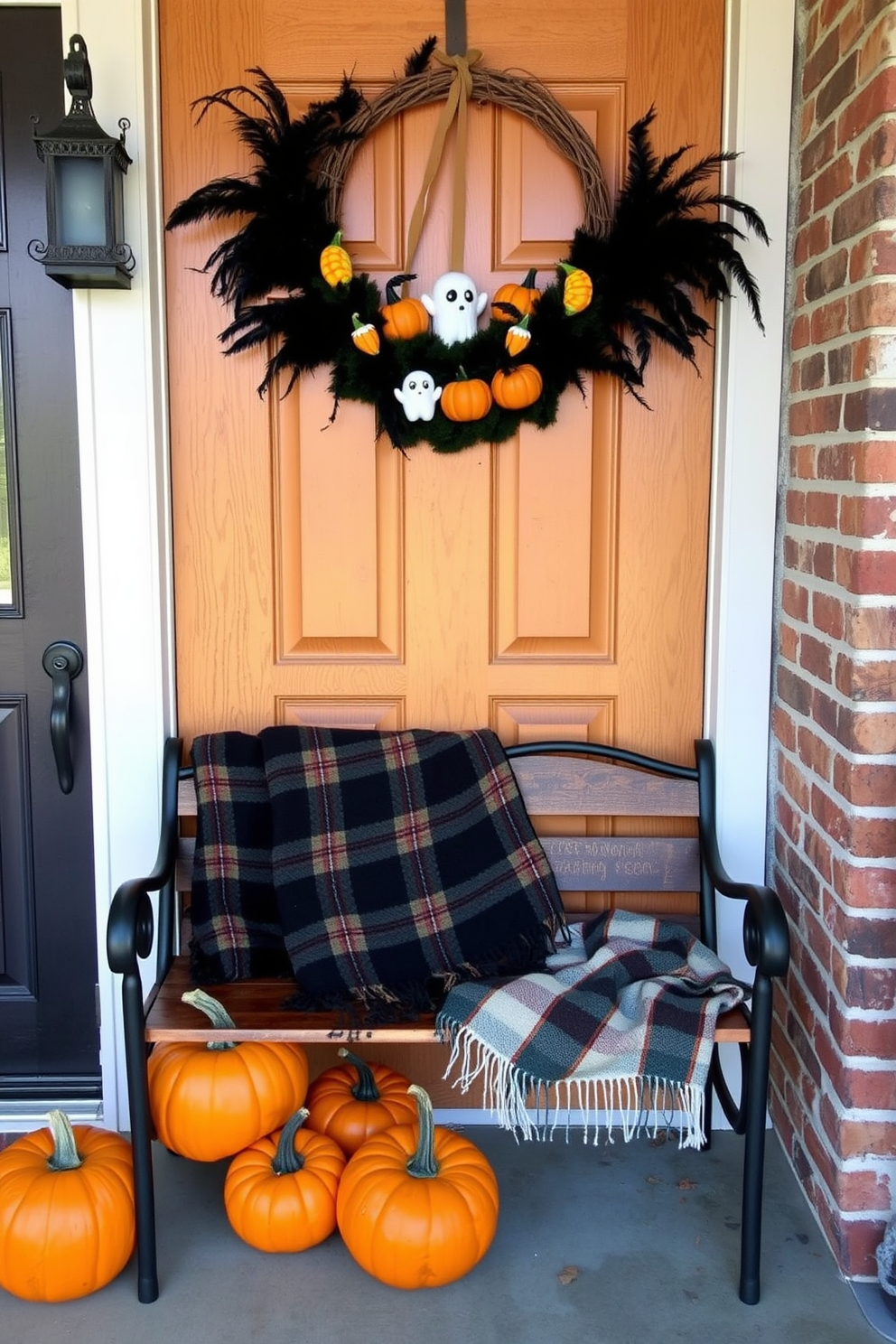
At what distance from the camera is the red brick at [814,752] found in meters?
2.13

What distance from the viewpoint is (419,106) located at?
2.36 m

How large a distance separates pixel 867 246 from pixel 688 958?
1.25 metres

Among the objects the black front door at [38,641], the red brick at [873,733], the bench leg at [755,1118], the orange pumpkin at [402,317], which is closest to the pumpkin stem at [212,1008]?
the black front door at [38,641]

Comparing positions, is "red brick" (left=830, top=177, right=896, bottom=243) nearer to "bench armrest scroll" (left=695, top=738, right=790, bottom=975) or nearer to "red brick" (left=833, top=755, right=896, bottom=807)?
"red brick" (left=833, top=755, right=896, bottom=807)

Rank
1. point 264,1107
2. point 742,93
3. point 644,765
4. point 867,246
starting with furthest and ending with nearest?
point 644,765 < point 742,93 < point 264,1107 < point 867,246

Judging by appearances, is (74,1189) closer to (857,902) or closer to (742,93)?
(857,902)

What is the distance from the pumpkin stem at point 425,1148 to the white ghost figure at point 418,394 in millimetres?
1240

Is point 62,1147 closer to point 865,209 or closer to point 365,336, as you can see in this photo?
point 365,336

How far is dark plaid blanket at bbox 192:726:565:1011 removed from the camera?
2225 mm

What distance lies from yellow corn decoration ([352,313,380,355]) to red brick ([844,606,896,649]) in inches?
39.3

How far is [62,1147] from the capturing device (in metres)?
2.04

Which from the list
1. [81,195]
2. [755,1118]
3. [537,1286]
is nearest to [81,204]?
[81,195]

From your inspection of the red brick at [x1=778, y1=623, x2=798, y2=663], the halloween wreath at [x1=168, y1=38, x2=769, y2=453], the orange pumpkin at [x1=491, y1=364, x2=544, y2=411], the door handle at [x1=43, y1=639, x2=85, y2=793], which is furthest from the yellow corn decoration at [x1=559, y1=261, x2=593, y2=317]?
the door handle at [x1=43, y1=639, x2=85, y2=793]

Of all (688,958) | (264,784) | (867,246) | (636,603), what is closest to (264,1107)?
(264,784)
